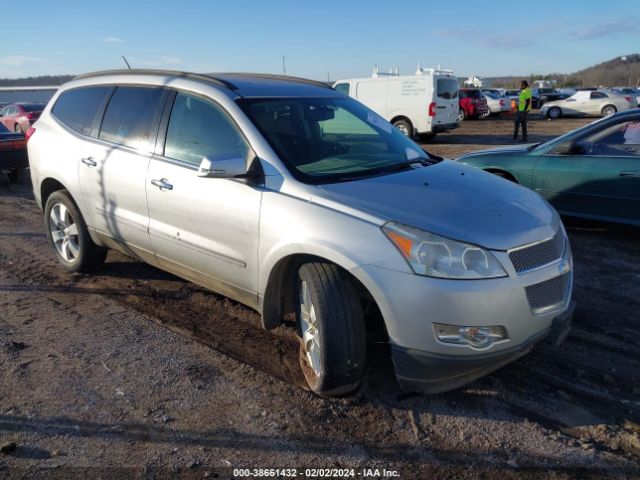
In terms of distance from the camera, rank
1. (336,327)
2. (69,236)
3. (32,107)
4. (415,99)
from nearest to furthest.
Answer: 1. (336,327)
2. (69,236)
3. (415,99)
4. (32,107)

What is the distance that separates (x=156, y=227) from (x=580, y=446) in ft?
Answer: 10.2

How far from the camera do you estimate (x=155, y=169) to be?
412cm

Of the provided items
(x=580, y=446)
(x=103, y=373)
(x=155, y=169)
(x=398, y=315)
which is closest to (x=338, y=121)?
(x=155, y=169)

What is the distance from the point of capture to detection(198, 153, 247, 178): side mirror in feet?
11.0

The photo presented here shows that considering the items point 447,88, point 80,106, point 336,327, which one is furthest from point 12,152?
point 447,88

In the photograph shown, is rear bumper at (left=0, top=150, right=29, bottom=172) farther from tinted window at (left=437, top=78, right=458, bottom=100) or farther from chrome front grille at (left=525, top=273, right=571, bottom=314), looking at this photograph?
tinted window at (left=437, top=78, right=458, bottom=100)

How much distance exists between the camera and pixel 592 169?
20.2ft

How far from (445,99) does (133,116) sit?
14.9 meters

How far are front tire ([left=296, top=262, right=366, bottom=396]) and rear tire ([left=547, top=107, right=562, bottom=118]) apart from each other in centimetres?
3096

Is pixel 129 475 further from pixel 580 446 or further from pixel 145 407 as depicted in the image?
pixel 580 446

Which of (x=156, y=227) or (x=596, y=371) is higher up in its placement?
(x=156, y=227)

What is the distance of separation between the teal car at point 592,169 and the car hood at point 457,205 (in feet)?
9.32

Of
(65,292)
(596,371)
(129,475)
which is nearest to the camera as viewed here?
(129,475)

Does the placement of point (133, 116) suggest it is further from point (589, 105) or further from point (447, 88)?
point (589, 105)
